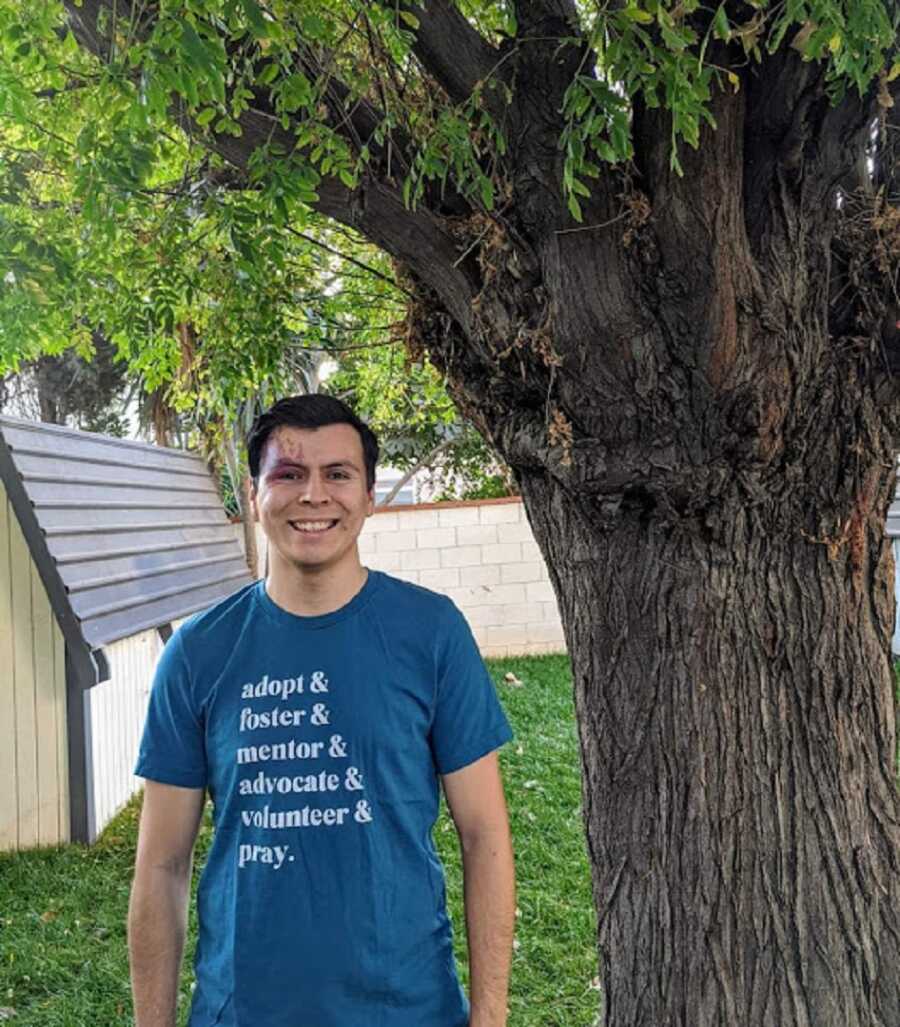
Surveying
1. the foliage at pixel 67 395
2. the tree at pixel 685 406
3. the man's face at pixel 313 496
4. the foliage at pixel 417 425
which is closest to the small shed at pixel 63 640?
the foliage at pixel 417 425

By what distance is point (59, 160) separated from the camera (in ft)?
9.66

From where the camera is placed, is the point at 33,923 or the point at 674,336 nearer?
the point at 674,336

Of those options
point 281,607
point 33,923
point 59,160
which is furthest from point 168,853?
point 33,923

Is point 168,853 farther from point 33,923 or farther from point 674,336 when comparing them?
point 33,923

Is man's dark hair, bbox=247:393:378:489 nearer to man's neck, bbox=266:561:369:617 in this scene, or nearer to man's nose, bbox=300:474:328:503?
man's nose, bbox=300:474:328:503

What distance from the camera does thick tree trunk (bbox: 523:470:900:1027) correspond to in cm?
232

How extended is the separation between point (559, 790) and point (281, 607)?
15.6 ft

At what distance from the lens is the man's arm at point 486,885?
1666mm

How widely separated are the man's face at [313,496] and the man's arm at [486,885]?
0.46 metres

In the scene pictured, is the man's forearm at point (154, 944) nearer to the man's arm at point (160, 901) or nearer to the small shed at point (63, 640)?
the man's arm at point (160, 901)

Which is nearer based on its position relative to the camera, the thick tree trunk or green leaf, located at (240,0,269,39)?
green leaf, located at (240,0,269,39)

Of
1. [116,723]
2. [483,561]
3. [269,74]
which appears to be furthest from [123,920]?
[483,561]

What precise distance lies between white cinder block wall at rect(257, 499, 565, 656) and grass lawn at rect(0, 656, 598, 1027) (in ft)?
16.4

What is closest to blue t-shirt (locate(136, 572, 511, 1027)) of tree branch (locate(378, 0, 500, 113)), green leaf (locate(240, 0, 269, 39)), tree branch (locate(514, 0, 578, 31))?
green leaf (locate(240, 0, 269, 39))
